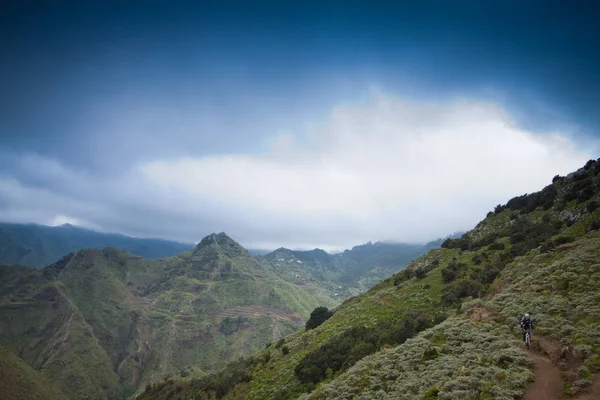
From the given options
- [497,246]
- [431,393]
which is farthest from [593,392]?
[497,246]

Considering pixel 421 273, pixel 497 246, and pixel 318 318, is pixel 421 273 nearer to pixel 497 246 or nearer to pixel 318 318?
pixel 497 246

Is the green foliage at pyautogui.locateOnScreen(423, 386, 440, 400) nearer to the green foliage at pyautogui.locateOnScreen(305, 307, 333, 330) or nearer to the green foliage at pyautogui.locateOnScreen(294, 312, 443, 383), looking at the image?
the green foliage at pyautogui.locateOnScreen(294, 312, 443, 383)

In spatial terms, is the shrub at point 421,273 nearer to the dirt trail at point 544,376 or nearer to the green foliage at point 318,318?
the green foliage at point 318,318

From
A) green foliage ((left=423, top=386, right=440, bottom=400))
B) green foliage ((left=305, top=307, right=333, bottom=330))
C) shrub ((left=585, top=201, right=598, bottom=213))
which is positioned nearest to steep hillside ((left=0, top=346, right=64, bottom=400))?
green foliage ((left=305, top=307, right=333, bottom=330))

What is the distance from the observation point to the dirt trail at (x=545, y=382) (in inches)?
606

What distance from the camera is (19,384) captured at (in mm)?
107125

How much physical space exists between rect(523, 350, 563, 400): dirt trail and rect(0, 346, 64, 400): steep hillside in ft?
455

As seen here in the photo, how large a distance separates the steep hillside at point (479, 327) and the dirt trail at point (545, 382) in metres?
0.10

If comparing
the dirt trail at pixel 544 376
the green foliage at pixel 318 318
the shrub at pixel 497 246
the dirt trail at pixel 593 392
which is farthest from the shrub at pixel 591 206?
the green foliage at pixel 318 318

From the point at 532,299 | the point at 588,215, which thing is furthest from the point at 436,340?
the point at 588,215

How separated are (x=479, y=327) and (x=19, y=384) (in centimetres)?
14730

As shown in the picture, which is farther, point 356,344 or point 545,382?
point 356,344

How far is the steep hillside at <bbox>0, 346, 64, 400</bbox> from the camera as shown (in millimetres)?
100312

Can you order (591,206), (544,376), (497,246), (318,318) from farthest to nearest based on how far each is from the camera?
(318,318) → (497,246) → (591,206) → (544,376)
